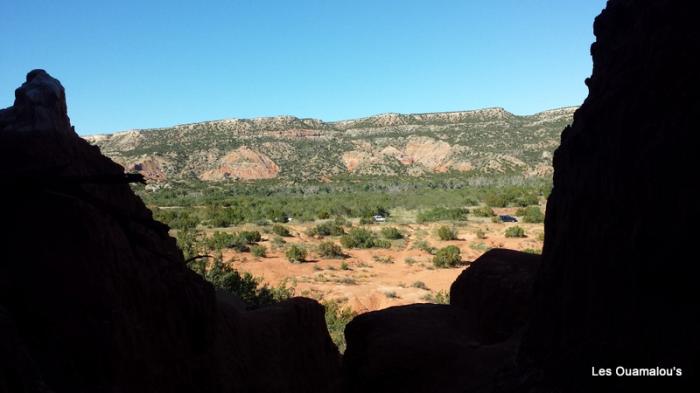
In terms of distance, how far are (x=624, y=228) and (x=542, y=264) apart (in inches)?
61.9

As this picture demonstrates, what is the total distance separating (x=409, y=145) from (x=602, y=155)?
10331 centimetres

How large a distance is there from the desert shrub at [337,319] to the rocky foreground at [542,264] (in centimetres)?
859

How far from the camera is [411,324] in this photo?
867 cm

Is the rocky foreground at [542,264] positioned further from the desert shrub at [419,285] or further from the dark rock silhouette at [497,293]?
the desert shrub at [419,285]

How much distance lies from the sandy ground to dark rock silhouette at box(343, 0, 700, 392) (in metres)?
14.4

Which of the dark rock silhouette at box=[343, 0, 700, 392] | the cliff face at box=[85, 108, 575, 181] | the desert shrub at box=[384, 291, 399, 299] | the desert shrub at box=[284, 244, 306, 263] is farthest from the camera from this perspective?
the cliff face at box=[85, 108, 575, 181]

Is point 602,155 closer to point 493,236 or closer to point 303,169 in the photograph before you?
point 493,236

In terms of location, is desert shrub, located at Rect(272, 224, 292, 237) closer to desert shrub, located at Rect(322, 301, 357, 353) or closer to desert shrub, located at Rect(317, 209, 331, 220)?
desert shrub, located at Rect(317, 209, 331, 220)

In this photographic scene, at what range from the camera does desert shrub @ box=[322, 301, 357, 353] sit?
1490 cm

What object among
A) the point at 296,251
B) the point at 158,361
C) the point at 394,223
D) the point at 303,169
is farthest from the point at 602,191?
the point at 303,169

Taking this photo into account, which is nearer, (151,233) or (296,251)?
(151,233)

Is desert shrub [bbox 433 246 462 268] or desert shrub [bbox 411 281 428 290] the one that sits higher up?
desert shrub [bbox 433 246 462 268]

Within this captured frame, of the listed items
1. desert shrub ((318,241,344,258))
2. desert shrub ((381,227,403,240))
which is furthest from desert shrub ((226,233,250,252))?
desert shrub ((381,227,403,240))

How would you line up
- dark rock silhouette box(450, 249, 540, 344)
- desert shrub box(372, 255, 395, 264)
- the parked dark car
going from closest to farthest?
1. dark rock silhouette box(450, 249, 540, 344)
2. desert shrub box(372, 255, 395, 264)
3. the parked dark car
